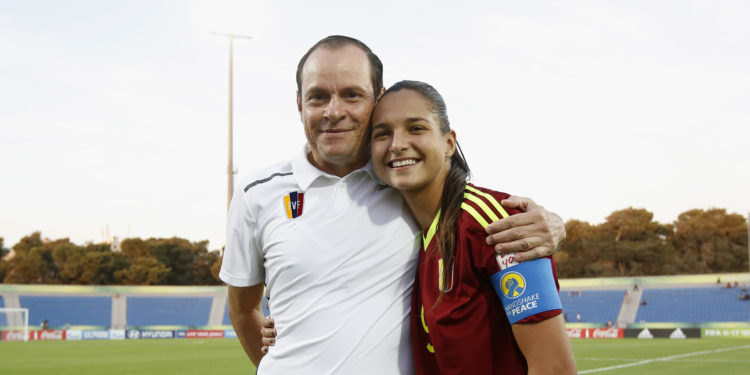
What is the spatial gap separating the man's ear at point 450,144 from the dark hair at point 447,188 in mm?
23

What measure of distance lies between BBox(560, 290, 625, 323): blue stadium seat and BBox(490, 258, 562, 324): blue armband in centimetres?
4214

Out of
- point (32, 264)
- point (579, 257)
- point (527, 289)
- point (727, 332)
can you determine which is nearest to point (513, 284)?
point (527, 289)

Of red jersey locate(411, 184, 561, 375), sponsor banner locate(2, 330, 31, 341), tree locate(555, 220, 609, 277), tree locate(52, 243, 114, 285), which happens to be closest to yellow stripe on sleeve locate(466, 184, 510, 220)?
red jersey locate(411, 184, 561, 375)

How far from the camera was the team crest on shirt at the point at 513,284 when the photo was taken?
2244 millimetres

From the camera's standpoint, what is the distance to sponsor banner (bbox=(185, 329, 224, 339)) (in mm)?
41219

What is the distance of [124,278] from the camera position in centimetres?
6125

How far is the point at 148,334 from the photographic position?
1609 inches

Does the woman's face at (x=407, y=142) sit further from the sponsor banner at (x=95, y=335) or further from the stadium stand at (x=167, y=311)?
the stadium stand at (x=167, y=311)

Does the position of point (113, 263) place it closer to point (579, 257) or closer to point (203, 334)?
point (203, 334)

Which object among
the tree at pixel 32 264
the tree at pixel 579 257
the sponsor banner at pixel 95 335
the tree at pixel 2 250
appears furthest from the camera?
the tree at pixel 2 250

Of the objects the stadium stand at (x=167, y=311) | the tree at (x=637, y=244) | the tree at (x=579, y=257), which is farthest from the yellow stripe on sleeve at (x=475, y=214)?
the tree at (x=637, y=244)

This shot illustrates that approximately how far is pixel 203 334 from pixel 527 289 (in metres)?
41.4

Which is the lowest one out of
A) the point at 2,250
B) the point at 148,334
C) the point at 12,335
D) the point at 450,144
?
the point at 148,334

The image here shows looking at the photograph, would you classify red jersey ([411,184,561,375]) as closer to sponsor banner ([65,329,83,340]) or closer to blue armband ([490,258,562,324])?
blue armband ([490,258,562,324])
